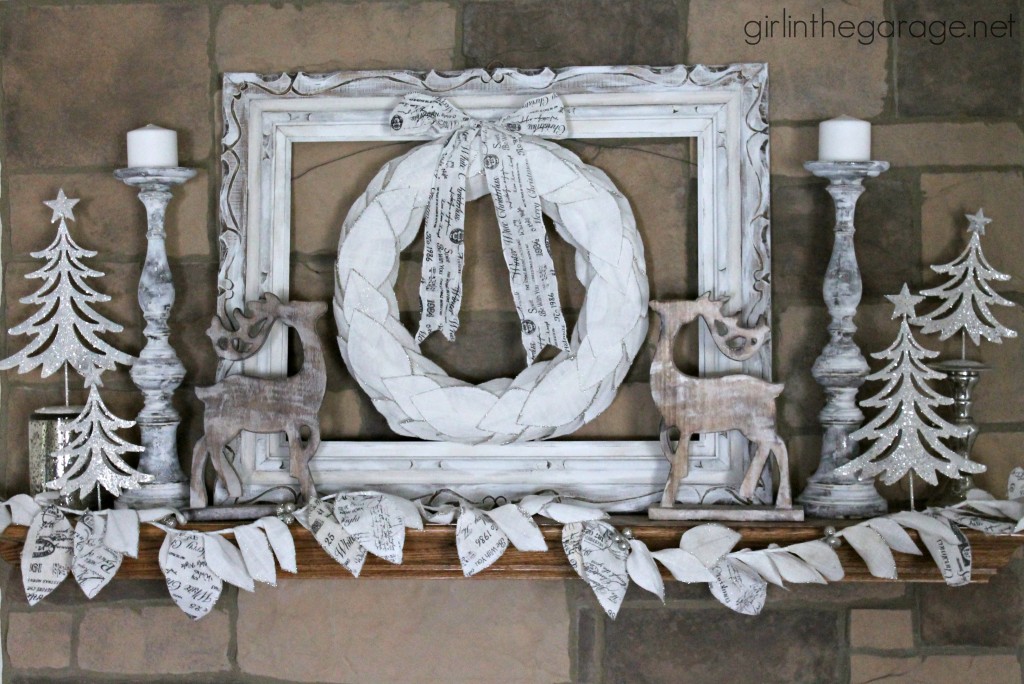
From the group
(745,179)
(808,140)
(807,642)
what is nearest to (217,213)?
(745,179)

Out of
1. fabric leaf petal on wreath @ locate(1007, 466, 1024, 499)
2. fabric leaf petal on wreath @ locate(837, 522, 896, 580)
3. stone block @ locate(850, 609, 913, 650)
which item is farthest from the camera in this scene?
stone block @ locate(850, 609, 913, 650)

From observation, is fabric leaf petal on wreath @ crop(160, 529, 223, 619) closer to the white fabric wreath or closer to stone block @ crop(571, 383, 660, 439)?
the white fabric wreath

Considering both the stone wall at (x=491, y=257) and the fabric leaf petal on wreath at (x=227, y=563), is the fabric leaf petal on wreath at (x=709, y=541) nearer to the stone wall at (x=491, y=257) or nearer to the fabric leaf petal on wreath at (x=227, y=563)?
the stone wall at (x=491, y=257)

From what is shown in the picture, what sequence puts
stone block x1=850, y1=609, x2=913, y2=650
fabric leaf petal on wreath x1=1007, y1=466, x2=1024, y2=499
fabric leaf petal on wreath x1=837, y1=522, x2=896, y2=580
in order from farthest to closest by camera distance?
stone block x1=850, y1=609, x2=913, y2=650
fabric leaf petal on wreath x1=1007, y1=466, x2=1024, y2=499
fabric leaf petal on wreath x1=837, y1=522, x2=896, y2=580

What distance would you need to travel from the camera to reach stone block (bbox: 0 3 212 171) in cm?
192

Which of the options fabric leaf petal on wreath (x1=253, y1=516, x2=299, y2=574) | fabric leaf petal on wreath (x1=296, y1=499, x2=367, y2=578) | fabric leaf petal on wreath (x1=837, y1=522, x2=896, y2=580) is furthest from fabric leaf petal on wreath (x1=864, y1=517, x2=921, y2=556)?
fabric leaf petal on wreath (x1=253, y1=516, x2=299, y2=574)

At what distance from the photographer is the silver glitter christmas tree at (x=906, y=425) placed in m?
1.71

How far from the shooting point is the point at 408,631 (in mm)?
1883

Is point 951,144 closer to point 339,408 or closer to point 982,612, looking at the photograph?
point 982,612

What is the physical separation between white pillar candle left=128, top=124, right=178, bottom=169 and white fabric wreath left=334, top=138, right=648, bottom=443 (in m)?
0.33

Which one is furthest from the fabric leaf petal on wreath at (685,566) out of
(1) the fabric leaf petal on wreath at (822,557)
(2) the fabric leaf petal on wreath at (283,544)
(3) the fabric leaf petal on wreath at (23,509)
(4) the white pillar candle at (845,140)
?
(3) the fabric leaf petal on wreath at (23,509)

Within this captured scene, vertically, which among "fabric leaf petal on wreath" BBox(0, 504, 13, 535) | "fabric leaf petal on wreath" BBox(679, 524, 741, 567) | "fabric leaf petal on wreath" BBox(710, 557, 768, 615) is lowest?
Result: "fabric leaf petal on wreath" BBox(710, 557, 768, 615)

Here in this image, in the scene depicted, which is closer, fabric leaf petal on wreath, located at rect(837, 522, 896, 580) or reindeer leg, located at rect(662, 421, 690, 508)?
fabric leaf petal on wreath, located at rect(837, 522, 896, 580)

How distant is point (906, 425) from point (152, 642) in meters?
1.35
